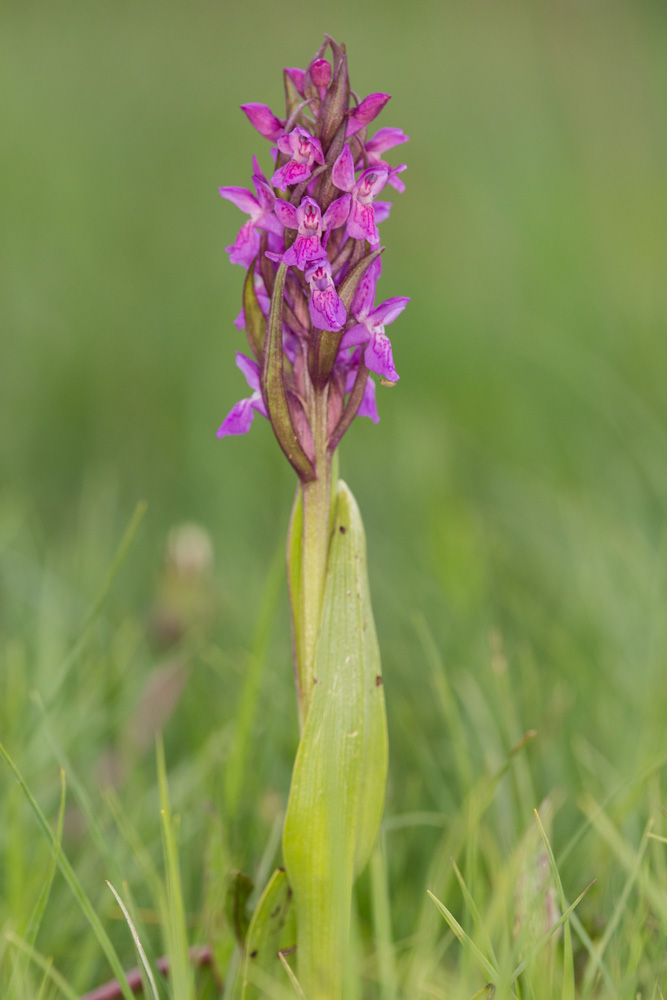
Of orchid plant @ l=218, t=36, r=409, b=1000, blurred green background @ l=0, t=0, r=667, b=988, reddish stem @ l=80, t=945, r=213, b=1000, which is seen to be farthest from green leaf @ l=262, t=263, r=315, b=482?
reddish stem @ l=80, t=945, r=213, b=1000

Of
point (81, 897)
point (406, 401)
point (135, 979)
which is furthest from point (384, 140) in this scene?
point (406, 401)

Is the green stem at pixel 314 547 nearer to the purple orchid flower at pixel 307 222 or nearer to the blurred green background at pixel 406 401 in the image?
the purple orchid flower at pixel 307 222

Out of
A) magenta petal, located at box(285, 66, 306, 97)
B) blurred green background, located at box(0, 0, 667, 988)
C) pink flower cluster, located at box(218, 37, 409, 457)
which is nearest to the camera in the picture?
pink flower cluster, located at box(218, 37, 409, 457)

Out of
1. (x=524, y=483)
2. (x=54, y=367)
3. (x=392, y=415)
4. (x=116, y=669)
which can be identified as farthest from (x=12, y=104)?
(x=116, y=669)

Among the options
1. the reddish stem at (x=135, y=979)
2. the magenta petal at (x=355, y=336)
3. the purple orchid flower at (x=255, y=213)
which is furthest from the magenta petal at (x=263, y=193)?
the reddish stem at (x=135, y=979)

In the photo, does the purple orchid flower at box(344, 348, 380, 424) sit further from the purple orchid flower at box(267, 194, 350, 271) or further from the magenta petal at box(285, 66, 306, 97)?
the magenta petal at box(285, 66, 306, 97)

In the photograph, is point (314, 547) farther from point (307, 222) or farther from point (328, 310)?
point (307, 222)

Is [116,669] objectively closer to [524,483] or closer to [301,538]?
[301,538]
